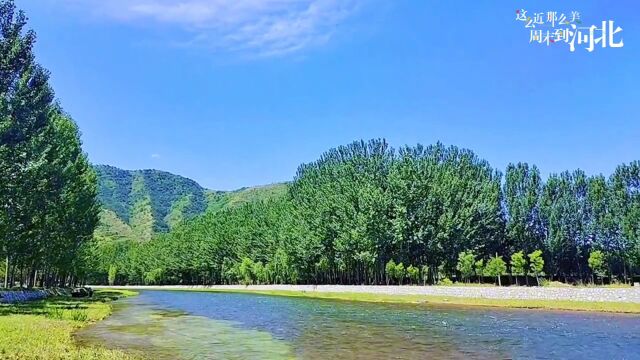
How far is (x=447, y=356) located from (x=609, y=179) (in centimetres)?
8567

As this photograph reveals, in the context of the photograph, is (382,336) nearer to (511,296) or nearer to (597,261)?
(511,296)

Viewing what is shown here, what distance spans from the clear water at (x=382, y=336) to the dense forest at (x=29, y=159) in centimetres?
1387

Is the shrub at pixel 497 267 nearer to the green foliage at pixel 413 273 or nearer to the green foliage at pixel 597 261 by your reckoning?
the green foliage at pixel 413 273

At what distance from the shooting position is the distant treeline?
90.0 m

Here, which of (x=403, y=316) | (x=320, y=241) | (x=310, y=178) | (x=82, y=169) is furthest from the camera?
(x=310, y=178)

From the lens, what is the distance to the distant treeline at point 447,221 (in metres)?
90.0

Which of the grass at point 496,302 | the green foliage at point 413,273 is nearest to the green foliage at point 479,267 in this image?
the green foliage at point 413,273

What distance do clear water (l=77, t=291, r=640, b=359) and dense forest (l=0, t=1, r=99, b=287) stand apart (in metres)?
13.9

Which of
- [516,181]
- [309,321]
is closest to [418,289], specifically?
[309,321]

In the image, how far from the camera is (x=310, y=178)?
117 m

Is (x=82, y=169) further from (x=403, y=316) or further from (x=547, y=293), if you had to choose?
(x=547, y=293)

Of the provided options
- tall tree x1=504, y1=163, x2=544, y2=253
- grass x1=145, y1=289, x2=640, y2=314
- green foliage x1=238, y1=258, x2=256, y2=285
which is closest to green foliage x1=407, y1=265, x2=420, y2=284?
grass x1=145, y1=289, x2=640, y2=314

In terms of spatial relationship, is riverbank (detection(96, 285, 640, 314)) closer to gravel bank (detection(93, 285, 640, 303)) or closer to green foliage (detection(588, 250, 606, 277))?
gravel bank (detection(93, 285, 640, 303))

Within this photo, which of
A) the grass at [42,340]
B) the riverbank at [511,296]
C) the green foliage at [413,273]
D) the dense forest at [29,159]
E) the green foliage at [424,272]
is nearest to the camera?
the grass at [42,340]
